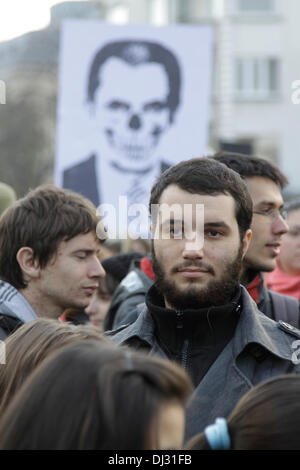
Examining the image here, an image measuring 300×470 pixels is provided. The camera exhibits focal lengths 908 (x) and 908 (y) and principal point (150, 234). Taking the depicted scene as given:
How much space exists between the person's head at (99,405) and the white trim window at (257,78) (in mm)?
27262

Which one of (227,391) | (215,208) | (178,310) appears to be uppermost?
(215,208)

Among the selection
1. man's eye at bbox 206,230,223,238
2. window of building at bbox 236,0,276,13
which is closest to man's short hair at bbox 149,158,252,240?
man's eye at bbox 206,230,223,238

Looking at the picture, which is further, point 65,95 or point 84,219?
point 65,95

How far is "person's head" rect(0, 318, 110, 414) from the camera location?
7.89ft

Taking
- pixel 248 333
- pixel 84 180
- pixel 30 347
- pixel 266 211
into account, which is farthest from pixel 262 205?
pixel 84 180

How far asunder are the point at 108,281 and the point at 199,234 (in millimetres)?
2542

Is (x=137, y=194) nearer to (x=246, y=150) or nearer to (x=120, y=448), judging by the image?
(x=246, y=150)

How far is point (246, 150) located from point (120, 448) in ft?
14.4

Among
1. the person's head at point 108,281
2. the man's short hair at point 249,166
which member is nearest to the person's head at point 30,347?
the man's short hair at point 249,166

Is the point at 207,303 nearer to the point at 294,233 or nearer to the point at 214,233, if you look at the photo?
the point at 214,233

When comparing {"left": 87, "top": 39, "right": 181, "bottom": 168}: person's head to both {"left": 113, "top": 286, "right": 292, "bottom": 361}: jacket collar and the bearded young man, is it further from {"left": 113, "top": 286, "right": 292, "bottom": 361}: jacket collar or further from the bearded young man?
{"left": 113, "top": 286, "right": 292, "bottom": 361}: jacket collar
